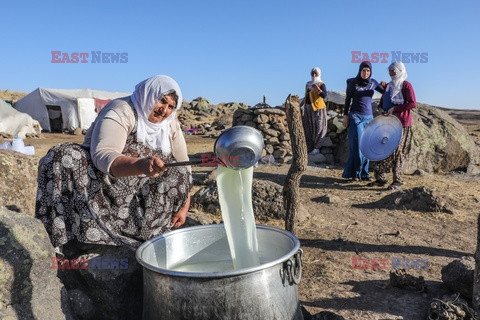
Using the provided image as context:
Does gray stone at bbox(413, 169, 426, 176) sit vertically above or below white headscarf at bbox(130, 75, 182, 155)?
below

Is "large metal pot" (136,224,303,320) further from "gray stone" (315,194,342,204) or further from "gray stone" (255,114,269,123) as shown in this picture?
"gray stone" (255,114,269,123)

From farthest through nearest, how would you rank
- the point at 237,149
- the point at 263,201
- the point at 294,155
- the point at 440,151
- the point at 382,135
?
the point at 440,151
the point at 382,135
the point at 263,201
the point at 294,155
the point at 237,149

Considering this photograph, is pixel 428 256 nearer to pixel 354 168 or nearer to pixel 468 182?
pixel 354 168

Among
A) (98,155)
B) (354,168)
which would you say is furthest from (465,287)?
(354,168)

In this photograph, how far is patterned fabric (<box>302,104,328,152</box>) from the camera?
8555 mm

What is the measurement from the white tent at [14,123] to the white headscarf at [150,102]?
49.6 ft

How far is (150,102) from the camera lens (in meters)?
2.63

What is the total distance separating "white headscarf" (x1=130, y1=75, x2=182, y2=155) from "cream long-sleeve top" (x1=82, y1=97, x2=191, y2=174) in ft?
0.19

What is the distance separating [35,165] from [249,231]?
2336 millimetres

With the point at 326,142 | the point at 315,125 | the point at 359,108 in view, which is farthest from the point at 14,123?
the point at 359,108

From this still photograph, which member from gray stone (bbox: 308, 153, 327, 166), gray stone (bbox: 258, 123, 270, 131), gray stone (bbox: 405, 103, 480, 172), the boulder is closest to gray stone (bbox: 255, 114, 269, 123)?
gray stone (bbox: 258, 123, 270, 131)

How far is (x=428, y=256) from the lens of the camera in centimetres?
346

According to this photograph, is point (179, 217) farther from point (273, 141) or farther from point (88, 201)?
point (273, 141)

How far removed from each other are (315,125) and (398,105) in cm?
304
